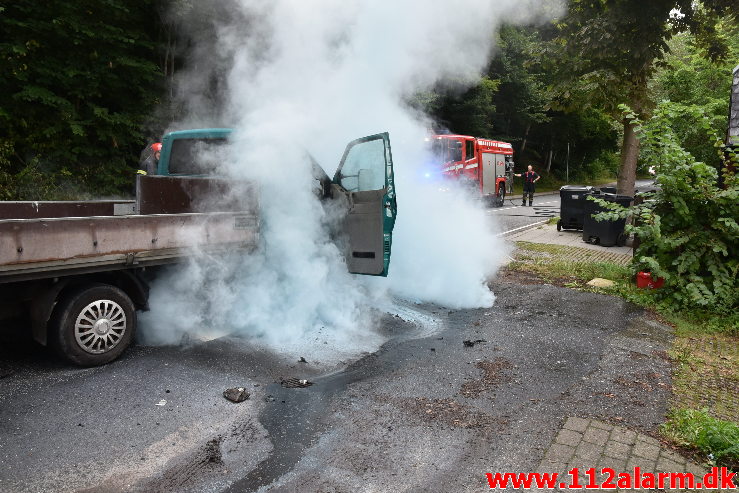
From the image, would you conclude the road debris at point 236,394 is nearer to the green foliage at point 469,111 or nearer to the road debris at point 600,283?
the road debris at point 600,283

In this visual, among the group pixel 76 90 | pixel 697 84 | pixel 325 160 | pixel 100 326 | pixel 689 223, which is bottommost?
pixel 100 326

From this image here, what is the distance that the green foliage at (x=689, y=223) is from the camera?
21.5 ft

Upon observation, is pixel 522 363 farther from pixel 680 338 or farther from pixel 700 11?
pixel 700 11

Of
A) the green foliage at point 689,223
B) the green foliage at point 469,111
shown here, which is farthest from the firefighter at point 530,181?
the green foliage at point 689,223

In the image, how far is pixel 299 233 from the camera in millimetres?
5684

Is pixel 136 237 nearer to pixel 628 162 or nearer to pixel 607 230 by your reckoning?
pixel 607 230

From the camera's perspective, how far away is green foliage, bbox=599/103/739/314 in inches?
258

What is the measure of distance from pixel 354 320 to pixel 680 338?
3574 mm

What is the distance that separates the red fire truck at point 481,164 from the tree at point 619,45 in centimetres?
538

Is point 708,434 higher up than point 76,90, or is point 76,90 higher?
point 76,90

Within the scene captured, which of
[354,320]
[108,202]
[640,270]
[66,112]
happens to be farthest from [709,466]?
[66,112]

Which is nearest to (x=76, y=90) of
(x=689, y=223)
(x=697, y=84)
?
(x=689, y=223)

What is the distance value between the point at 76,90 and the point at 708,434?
14.0m

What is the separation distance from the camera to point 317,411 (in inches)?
152
